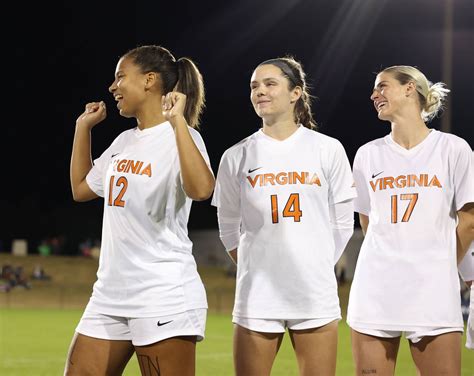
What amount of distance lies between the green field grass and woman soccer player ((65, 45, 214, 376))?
7.18 meters

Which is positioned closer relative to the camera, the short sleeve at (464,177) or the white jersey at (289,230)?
the white jersey at (289,230)

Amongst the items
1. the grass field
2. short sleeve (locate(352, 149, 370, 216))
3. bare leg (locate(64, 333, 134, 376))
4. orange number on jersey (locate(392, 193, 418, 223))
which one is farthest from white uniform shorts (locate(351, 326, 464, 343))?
the grass field

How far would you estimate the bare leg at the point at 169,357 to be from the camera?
370 cm

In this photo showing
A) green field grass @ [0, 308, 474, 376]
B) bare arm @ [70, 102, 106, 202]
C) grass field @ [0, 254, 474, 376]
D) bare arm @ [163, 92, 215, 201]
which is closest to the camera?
bare arm @ [163, 92, 215, 201]

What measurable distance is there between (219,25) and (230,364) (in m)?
30.1

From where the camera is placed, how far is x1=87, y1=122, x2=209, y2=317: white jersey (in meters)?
3.76

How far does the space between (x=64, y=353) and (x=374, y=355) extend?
33.5 feet

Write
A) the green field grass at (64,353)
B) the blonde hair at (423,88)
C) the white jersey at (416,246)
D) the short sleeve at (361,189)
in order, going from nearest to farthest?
the white jersey at (416,246)
the blonde hair at (423,88)
the short sleeve at (361,189)
the green field grass at (64,353)

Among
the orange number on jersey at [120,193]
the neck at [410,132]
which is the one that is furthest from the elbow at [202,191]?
the neck at [410,132]

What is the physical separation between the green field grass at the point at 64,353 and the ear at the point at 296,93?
685 centimetres

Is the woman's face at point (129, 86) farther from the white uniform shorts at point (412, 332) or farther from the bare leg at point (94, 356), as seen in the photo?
the white uniform shorts at point (412, 332)

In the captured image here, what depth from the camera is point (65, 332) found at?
1838cm

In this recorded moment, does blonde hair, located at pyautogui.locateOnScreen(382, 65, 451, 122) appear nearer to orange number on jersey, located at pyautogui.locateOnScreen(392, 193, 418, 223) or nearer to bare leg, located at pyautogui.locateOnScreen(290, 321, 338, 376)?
orange number on jersey, located at pyautogui.locateOnScreen(392, 193, 418, 223)

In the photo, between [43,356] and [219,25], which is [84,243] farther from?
[43,356]
